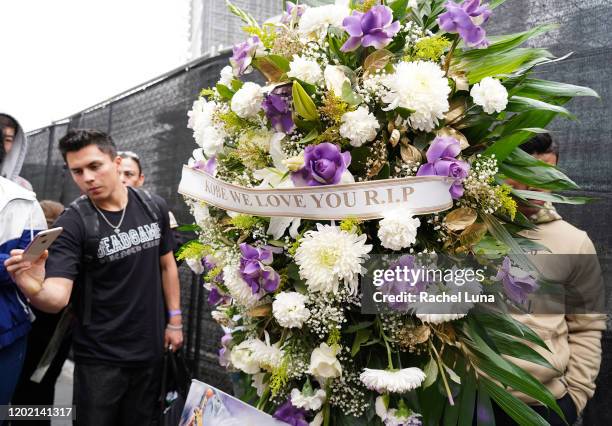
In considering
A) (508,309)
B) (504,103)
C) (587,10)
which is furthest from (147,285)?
(587,10)

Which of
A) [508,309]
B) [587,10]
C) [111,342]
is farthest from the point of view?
[111,342]

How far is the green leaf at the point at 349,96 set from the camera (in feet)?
3.90

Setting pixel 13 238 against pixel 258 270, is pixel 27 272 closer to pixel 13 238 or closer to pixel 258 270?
pixel 13 238

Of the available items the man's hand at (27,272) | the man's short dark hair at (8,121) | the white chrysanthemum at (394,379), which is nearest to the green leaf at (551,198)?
the white chrysanthemum at (394,379)

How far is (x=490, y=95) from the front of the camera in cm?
116

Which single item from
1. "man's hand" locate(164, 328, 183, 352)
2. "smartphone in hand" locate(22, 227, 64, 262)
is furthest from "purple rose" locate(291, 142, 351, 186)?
"man's hand" locate(164, 328, 183, 352)

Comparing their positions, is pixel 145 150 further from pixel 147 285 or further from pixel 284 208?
pixel 284 208

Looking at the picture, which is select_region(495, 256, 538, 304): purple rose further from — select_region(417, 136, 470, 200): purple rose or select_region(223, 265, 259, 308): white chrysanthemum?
select_region(223, 265, 259, 308): white chrysanthemum

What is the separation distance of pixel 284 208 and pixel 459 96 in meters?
0.49

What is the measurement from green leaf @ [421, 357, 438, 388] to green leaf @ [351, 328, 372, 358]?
147 mm

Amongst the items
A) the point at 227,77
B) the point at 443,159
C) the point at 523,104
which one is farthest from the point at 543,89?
the point at 227,77

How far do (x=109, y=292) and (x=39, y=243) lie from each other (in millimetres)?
639

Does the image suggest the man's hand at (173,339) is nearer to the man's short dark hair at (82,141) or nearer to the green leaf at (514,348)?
the man's short dark hair at (82,141)

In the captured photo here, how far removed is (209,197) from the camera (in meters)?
1.41
